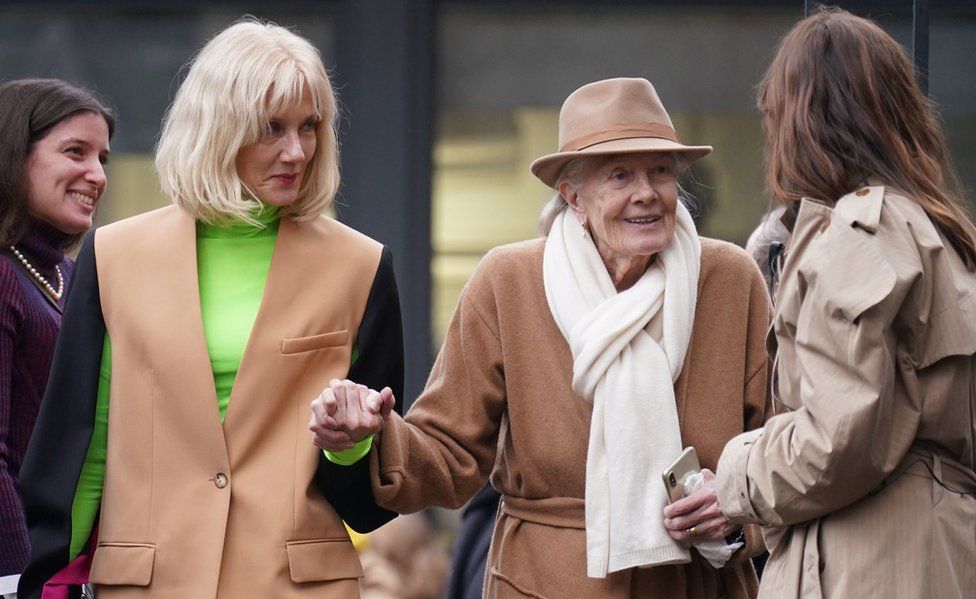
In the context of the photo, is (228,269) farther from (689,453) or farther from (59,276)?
(689,453)

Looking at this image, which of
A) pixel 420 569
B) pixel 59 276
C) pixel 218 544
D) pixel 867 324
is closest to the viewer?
pixel 867 324

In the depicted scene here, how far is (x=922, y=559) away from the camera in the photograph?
9.78 feet

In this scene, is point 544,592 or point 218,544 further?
point 544,592

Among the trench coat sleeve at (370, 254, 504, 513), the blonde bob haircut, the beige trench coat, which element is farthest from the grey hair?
the beige trench coat

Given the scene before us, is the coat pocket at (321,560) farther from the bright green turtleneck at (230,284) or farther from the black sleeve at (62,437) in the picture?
the black sleeve at (62,437)

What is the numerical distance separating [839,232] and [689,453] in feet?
2.53

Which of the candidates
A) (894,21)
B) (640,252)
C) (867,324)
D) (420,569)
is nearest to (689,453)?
(640,252)

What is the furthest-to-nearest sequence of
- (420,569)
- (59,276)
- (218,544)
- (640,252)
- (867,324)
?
(420,569) → (59,276) → (640,252) → (218,544) → (867,324)

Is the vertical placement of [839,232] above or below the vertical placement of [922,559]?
above

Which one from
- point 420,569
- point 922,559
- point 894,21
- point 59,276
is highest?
point 894,21

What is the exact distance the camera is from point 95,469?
11.5ft

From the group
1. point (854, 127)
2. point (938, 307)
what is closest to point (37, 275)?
point (854, 127)

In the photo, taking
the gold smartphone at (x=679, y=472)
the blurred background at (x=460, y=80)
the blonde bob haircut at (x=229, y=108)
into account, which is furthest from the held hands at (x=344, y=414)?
the blurred background at (x=460, y=80)

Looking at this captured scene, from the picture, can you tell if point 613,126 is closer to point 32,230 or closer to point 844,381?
point 844,381
